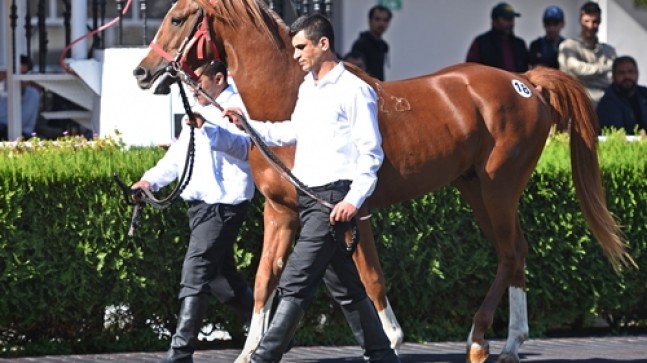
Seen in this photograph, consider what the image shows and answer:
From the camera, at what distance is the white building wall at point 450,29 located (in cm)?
1456

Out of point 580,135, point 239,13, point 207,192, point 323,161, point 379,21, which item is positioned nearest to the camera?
point 323,161

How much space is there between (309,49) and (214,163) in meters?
1.18

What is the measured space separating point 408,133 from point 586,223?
1.84 m

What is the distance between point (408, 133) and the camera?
27.5 feet

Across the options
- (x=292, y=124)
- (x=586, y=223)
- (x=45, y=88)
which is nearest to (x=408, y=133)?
(x=292, y=124)

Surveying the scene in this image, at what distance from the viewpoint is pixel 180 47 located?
26.4ft

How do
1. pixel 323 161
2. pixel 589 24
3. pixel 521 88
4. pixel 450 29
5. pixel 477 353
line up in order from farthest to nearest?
pixel 450 29, pixel 589 24, pixel 521 88, pixel 477 353, pixel 323 161

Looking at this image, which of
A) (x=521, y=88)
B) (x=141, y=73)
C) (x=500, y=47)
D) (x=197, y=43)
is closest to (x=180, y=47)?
(x=197, y=43)

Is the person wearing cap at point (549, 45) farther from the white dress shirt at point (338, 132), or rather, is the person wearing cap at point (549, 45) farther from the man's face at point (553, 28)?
the white dress shirt at point (338, 132)

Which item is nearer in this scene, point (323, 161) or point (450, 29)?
point (323, 161)

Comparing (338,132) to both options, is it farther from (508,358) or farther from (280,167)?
(508,358)

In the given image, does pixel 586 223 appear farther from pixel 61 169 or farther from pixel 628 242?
pixel 61 169

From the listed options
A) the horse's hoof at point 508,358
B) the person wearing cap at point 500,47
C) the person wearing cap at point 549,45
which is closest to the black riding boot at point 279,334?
the horse's hoof at point 508,358

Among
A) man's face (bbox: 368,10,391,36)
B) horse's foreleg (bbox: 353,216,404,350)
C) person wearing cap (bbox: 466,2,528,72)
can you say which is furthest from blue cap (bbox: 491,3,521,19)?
horse's foreleg (bbox: 353,216,404,350)
